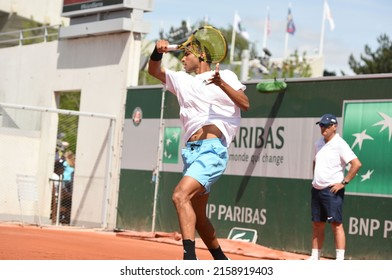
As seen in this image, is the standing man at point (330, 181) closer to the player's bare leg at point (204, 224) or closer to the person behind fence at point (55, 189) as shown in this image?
the player's bare leg at point (204, 224)

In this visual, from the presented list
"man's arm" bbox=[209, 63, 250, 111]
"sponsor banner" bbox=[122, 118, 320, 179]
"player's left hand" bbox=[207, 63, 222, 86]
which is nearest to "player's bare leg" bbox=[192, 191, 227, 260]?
"man's arm" bbox=[209, 63, 250, 111]

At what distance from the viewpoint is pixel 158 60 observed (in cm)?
838

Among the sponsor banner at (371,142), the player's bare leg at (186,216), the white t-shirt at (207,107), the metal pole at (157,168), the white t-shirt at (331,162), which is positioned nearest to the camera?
the player's bare leg at (186,216)

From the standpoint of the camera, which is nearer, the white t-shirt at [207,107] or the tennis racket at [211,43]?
the white t-shirt at [207,107]

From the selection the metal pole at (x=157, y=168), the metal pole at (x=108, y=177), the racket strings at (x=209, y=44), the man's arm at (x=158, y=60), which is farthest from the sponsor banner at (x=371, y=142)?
the metal pole at (x=108, y=177)

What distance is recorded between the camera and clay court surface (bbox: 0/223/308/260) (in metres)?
9.76

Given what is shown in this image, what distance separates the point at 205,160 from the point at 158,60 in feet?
3.32

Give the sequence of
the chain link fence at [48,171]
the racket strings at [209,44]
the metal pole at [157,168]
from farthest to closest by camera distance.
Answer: the chain link fence at [48,171], the metal pole at [157,168], the racket strings at [209,44]

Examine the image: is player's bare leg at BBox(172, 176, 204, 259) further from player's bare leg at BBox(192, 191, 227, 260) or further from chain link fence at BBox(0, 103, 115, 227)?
chain link fence at BBox(0, 103, 115, 227)

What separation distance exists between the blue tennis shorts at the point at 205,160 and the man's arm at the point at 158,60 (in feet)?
2.30

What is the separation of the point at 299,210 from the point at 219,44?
20.6 ft

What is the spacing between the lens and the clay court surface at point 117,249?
976 cm

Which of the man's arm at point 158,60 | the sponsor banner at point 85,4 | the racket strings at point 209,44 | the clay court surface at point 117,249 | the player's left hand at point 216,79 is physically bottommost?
the clay court surface at point 117,249

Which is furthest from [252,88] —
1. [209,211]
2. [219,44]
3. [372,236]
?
[219,44]
